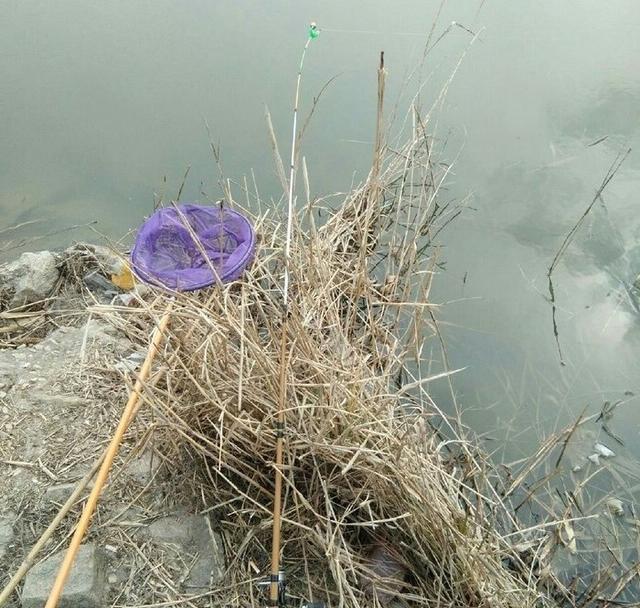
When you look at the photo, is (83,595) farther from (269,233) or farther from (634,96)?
(634,96)

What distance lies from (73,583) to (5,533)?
313 millimetres

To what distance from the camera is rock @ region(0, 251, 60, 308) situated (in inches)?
115

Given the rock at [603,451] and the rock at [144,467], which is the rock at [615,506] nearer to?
the rock at [603,451]

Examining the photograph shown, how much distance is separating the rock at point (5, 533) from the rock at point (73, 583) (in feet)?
0.51

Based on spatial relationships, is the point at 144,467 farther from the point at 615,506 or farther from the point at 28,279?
the point at 615,506

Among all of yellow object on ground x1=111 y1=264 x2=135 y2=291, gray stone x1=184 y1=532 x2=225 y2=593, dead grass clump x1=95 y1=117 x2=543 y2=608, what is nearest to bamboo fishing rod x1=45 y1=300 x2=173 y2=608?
dead grass clump x1=95 y1=117 x2=543 y2=608

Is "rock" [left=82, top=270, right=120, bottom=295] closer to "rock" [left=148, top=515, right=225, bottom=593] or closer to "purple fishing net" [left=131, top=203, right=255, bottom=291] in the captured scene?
"purple fishing net" [left=131, top=203, right=255, bottom=291]

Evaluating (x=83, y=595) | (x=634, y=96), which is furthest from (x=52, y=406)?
(x=634, y=96)

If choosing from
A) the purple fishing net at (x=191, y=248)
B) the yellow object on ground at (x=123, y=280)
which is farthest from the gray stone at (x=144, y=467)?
the yellow object on ground at (x=123, y=280)

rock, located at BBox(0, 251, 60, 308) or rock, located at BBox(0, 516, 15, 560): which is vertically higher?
rock, located at BBox(0, 251, 60, 308)

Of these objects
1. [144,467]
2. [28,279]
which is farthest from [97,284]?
[144,467]

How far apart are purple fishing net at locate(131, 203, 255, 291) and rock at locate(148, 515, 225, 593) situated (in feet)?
2.43

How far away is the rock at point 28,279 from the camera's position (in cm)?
292

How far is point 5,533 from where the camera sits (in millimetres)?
1957
